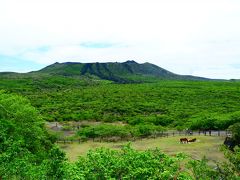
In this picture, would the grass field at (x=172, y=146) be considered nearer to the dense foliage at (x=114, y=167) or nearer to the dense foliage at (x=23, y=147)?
the dense foliage at (x=23, y=147)

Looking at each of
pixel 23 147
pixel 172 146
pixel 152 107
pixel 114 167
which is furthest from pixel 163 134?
pixel 114 167

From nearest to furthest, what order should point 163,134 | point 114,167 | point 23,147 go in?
1. point 114,167
2. point 23,147
3. point 163,134

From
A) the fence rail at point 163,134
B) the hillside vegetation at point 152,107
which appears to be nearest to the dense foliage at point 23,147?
the fence rail at point 163,134

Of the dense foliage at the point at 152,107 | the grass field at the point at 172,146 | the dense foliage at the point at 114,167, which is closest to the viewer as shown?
the dense foliage at the point at 114,167

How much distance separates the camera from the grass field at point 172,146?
5703 cm

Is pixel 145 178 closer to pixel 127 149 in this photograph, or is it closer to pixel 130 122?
pixel 127 149

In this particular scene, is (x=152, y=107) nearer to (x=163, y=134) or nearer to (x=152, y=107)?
(x=152, y=107)

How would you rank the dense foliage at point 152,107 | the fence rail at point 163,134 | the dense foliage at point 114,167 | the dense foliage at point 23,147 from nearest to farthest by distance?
the dense foliage at point 114,167 → the dense foliage at point 23,147 → the fence rail at point 163,134 → the dense foliage at point 152,107

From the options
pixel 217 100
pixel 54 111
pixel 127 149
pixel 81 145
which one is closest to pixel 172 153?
pixel 81 145

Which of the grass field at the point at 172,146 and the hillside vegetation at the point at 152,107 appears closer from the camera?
the grass field at the point at 172,146

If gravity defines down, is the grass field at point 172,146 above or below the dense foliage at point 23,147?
below

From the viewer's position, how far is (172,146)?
63031 mm

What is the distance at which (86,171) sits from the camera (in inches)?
867

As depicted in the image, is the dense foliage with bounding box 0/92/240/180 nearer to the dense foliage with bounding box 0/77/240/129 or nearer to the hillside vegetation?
the hillside vegetation
